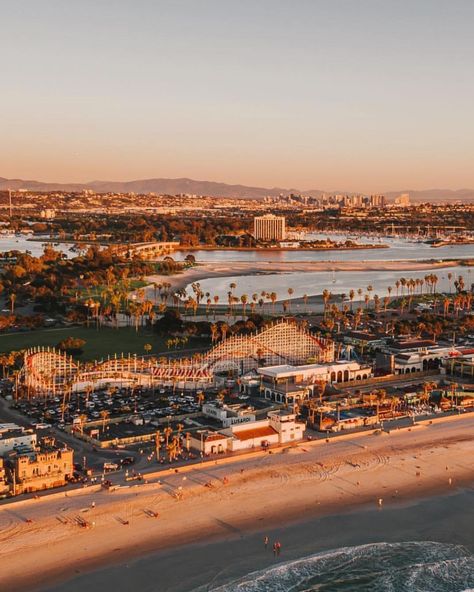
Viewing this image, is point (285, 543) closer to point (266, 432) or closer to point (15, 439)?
point (266, 432)

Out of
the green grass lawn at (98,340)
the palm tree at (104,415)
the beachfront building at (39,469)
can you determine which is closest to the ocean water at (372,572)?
the beachfront building at (39,469)

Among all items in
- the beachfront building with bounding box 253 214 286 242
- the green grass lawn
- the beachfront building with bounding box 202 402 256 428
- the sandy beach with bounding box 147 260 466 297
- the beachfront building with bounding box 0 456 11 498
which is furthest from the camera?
the beachfront building with bounding box 253 214 286 242

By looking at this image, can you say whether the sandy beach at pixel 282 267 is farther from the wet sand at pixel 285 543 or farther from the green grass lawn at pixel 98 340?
the wet sand at pixel 285 543

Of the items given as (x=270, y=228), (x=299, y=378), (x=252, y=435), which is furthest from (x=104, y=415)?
(x=270, y=228)

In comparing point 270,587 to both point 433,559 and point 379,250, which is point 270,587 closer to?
point 433,559

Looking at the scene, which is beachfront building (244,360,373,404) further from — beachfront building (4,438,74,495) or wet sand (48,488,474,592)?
beachfront building (4,438,74,495)

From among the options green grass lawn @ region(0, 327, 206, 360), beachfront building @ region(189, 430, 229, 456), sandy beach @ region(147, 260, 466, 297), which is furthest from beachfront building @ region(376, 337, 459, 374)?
sandy beach @ region(147, 260, 466, 297)

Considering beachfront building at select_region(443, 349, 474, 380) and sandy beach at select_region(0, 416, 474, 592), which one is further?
beachfront building at select_region(443, 349, 474, 380)
